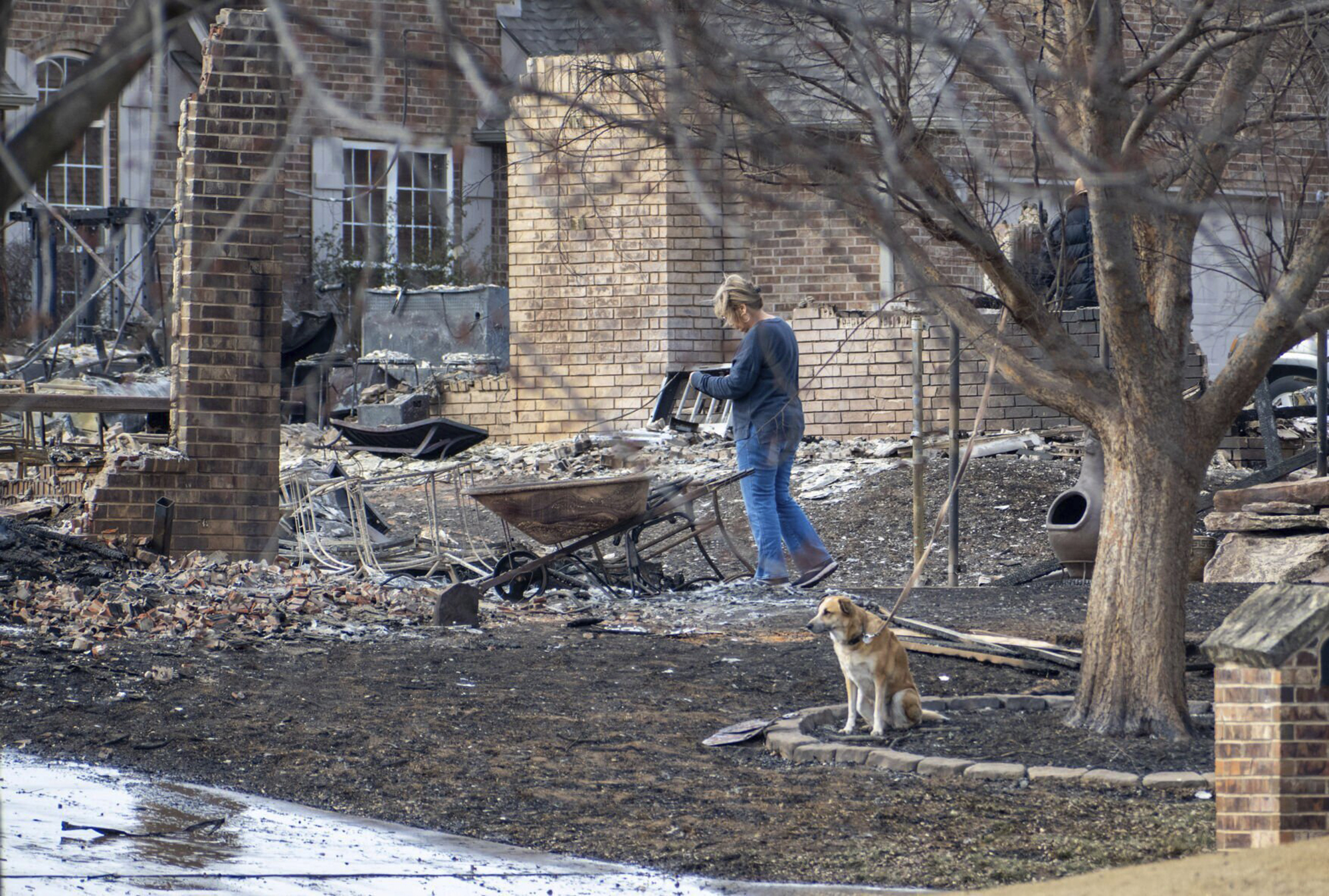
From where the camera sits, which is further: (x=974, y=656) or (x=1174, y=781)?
(x=974, y=656)

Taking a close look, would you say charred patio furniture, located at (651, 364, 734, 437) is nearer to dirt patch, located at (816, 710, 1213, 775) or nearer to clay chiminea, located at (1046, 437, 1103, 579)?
clay chiminea, located at (1046, 437, 1103, 579)

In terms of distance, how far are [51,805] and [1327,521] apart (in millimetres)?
8808

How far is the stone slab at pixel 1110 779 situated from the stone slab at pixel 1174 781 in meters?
0.03

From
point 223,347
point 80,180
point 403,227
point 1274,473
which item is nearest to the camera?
point 223,347

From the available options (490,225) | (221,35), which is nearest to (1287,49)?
(221,35)

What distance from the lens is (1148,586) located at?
19.2 ft

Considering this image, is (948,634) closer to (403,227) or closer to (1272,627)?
(1272,627)

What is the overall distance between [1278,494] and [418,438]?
6918 millimetres

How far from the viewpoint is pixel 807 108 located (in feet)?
33.3

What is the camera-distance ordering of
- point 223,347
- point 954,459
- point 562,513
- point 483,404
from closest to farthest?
1. point 562,513
2. point 223,347
3. point 954,459
4. point 483,404

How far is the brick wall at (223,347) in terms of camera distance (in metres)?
9.91

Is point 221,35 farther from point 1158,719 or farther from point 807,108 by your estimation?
point 1158,719

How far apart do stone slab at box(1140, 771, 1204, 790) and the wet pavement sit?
1448mm

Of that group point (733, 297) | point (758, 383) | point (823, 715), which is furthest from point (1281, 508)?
point (823, 715)
